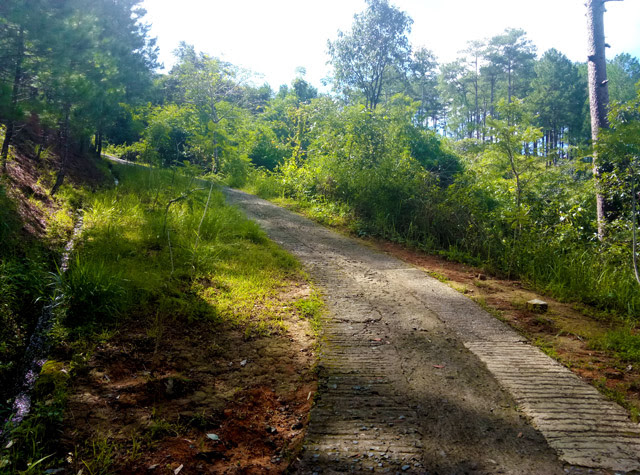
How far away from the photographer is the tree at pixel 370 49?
2088cm

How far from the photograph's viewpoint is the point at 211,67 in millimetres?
14086

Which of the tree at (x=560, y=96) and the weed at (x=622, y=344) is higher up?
the tree at (x=560, y=96)

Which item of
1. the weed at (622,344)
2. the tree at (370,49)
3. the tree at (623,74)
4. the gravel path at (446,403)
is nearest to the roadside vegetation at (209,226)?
the weed at (622,344)

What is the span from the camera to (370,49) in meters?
21.6

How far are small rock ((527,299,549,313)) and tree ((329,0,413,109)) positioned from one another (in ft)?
60.4

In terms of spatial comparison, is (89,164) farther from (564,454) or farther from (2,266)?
(564,454)

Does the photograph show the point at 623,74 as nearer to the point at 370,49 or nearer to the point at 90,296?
the point at 370,49

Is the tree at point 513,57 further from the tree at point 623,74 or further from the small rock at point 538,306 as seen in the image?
the small rock at point 538,306

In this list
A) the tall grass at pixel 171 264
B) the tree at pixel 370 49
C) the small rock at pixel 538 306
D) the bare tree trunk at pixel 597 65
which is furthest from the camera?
the tree at pixel 370 49

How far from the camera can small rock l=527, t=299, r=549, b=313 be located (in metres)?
3.94

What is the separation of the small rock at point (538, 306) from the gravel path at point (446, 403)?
546 millimetres

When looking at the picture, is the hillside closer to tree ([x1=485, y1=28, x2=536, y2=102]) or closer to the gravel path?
the gravel path

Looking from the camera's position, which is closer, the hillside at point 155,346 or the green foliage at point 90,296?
the hillside at point 155,346

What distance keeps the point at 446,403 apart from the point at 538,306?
2173 mm
